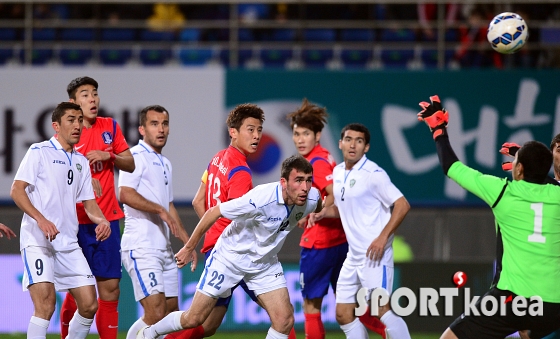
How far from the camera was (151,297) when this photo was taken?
6.74 m

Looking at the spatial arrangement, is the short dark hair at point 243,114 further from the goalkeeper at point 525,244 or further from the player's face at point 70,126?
the goalkeeper at point 525,244

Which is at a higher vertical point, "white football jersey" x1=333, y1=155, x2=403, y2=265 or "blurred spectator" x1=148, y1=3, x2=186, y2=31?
"blurred spectator" x1=148, y1=3, x2=186, y2=31

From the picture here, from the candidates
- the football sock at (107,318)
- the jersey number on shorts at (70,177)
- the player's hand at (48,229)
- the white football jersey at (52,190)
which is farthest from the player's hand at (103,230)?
the football sock at (107,318)

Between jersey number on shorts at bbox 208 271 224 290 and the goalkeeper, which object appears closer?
the goalkeeper

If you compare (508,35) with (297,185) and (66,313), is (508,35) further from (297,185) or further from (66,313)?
(66,313)

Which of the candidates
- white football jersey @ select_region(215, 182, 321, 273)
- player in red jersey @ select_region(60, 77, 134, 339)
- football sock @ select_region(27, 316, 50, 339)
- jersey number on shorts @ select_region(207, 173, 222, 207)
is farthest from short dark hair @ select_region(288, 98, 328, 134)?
football sock @ select_region(27, 316, 50, 339)

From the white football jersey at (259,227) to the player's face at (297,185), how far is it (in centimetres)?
9

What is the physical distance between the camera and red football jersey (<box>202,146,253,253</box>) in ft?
19.9

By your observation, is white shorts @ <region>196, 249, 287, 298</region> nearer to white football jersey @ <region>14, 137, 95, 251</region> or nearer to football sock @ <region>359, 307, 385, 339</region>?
white football jersey @ <region>14, 137, 95, 251</region>

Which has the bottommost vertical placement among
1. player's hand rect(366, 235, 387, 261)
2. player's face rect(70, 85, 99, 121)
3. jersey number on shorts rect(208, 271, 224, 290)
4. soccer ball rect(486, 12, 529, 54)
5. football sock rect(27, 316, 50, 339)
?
football sock rect(27, 316, 50, 339)

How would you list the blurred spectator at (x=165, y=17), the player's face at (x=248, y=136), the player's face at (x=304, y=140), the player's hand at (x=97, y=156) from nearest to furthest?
the player's face at (x=248, y=136)
the player's hand at (x=97, y=156)
the player's face at (x=304, y=140)
the blurred spectator at (x=165, y=17)

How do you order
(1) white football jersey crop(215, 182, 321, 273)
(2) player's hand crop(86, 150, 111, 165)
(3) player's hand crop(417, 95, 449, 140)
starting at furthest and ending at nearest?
(2) player's hand crop(86, 150, 111, 165), (1) white football jersey crop(215, 182, 321, 273), (3) player's hand crop(417, 95, 449, 140)

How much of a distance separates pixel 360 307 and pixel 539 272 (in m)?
2.29

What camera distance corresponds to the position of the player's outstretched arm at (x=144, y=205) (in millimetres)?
6883
